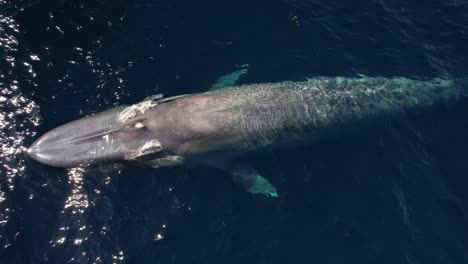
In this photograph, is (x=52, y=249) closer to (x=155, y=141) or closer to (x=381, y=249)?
(x=155, y=141)

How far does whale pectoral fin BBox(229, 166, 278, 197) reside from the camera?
604 inches

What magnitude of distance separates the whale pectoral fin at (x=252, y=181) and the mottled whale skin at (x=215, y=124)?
0.56m

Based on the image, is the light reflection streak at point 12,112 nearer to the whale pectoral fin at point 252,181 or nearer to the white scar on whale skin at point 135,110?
the white scar on whale skin at point 135,110

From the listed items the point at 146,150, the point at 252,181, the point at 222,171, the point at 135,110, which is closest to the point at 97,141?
the point at 146,150

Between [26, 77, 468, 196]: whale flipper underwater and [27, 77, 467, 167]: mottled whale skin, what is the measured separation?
0.03m

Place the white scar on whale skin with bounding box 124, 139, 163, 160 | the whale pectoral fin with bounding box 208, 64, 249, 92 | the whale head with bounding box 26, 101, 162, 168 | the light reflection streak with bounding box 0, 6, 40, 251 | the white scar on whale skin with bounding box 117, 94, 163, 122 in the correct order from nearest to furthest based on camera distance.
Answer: the light reflection streak with bounding box 0, 6, 40, 251
the whale head with bounding box 26, 101, 162, 168
the white scar on whale skin with bounding box 124, 139, 163, 160
the white scar on whale skin with bounding box 117, 94, 163, 122
the whale pectoral fin with bounding box 208, 64, 249, 92

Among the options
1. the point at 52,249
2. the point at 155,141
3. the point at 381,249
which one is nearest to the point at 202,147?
the point at 155,141

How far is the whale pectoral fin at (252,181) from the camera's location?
1534cm

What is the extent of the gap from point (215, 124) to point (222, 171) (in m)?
1.85

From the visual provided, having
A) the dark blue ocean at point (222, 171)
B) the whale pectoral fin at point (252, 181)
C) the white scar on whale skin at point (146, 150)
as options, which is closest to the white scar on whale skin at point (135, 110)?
the dark blue ocean at point (222, 171)

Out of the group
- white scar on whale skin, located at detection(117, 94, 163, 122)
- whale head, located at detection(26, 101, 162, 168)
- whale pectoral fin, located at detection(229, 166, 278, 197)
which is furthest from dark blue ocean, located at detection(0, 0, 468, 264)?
white scar on whale skin, located at detection(117, 94, 163, 122)

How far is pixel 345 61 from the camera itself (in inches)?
797

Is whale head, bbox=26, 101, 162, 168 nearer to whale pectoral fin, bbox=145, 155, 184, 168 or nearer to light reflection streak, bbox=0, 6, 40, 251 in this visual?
whale pectoral fin, bbox=145, 155, 184, 168

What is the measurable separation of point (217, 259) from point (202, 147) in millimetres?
3727
